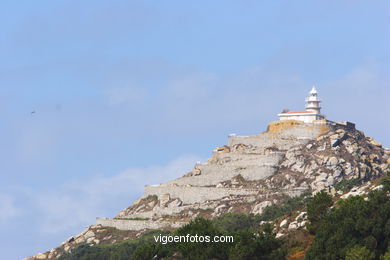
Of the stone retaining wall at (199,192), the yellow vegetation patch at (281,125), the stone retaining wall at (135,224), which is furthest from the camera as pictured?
the yellow vegetation patch at (281,125)

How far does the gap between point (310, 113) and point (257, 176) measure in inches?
535

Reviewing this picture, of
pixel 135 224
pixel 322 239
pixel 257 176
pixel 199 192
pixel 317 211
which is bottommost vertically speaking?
pixel 322 239

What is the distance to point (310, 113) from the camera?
13362 cm

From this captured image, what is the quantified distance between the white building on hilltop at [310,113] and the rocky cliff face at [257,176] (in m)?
1.81

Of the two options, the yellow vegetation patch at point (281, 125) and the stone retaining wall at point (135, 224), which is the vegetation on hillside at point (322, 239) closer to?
the stone retaining wall at point (135, 224)

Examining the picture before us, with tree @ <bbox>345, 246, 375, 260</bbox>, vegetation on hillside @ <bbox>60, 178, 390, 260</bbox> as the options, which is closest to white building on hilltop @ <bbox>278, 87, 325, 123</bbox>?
vegetation on hillside @ <bbox>60, 178, 390, 260</bbox>

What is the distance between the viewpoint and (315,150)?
12556cm

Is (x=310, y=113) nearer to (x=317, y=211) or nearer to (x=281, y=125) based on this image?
(x=281, y=125)

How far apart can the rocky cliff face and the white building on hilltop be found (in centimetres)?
181

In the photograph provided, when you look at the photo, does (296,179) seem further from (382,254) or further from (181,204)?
(382,254)

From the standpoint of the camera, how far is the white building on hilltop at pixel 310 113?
134 meters

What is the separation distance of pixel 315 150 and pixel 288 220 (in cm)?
3742

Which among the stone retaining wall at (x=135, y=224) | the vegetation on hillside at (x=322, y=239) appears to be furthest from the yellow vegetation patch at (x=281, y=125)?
the vegetation on hillside at (x=322, y=239)

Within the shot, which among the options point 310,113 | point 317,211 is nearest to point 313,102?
point 310,113
